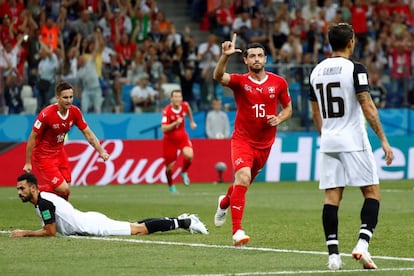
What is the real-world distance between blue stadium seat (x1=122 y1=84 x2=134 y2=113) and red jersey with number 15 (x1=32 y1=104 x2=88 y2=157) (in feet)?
44.4

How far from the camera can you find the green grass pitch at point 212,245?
11.3 metres

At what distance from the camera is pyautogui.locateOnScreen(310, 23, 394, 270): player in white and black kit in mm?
10977

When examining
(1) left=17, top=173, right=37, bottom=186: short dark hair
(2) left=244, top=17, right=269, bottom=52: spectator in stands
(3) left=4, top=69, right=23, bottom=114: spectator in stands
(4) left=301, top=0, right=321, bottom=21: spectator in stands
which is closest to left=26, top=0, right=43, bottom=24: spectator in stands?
(3) left=4, top=69, right=23, bottom=114: spectator in stands

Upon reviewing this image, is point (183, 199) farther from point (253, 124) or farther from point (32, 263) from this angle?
point (32, 263)

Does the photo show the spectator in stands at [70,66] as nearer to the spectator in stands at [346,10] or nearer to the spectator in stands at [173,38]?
the spectator in stands at [173,38]

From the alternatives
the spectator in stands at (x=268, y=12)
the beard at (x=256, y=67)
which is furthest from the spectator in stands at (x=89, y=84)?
the beard at (x=256, y=67)

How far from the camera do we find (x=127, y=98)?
3116 centimetres

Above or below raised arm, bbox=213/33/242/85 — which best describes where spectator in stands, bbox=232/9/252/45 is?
below

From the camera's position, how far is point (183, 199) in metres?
24.1

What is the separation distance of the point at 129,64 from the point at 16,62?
3403 mm

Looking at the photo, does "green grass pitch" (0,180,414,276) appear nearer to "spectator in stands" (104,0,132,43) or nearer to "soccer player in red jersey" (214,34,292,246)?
"soccer player in red jersey" (214,34,292,246)

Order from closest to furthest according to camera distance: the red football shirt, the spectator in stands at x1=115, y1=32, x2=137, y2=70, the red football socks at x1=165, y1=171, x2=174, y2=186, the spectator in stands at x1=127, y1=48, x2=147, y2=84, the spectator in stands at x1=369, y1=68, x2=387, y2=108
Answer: the red football socks at x1=165, y1=171, x2=174, y2=186, the red football shirt, the spectator in stands at x1=127, y1=48, x2=147, y2=84, the spectator in stands at x1=115, y1=32, x2=137, y2=70, the spectator in stands at x1=369, y1=68, x2=387, y2=108

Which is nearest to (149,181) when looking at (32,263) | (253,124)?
(253,124)

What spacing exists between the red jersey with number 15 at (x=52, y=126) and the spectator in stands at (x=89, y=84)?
1249 cm
